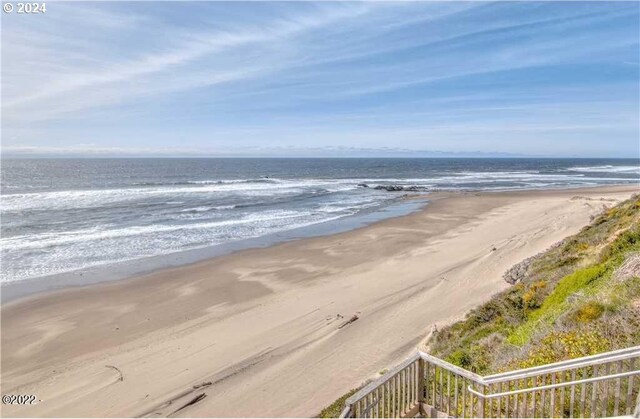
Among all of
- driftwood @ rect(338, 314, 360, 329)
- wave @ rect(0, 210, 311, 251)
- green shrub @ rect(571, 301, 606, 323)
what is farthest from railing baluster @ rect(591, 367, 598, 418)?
wave @ rect(0, 210, 311, 251)

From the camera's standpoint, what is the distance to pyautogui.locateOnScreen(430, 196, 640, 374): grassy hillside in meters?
5.70

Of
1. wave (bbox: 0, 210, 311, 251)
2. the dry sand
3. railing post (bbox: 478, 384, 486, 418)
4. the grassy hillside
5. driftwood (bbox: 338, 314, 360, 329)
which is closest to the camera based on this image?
railing post (bbox: 478, 384, 486, 418)

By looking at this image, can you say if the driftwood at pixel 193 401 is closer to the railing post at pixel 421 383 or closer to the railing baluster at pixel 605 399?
the railing post at pixel 421 383

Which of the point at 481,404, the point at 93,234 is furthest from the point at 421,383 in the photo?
the point at 93,234

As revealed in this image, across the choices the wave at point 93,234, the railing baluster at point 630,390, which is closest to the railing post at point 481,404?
the railing baluster at point 630,390

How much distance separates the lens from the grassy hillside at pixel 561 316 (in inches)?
225

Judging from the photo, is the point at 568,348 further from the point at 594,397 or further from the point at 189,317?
the point at 189,317

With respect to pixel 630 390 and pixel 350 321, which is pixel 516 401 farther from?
pixel 350 321

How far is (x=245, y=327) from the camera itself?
12438 millimetres

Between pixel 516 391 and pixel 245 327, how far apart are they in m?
8.99

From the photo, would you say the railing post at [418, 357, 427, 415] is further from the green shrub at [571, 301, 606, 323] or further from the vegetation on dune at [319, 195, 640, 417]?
the green shrub at [571, 301, 606, 323]

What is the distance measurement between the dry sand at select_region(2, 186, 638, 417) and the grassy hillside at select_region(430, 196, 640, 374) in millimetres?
1795

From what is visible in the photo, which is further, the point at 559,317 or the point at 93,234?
the point at 93,234

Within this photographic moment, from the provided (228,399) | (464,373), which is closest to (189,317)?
(228,399)
